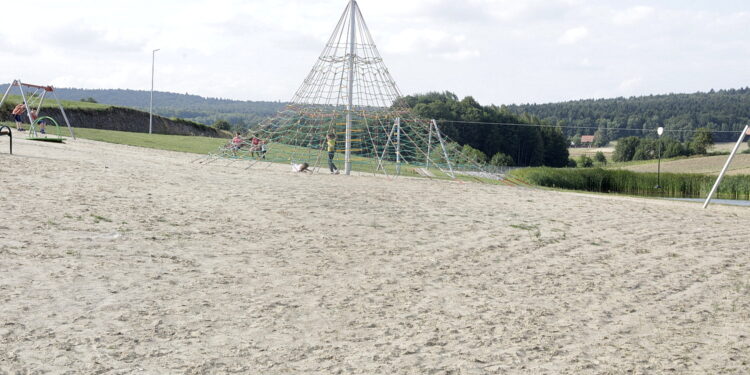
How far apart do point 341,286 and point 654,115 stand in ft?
514

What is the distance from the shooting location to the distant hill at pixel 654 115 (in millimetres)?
129375

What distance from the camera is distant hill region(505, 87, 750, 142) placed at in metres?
129

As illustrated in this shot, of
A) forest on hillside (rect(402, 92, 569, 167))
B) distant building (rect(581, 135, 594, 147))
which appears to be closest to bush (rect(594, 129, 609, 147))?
distant building (rect(581, 135, 594, 147))

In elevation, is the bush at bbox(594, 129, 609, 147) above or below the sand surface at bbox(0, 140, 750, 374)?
above

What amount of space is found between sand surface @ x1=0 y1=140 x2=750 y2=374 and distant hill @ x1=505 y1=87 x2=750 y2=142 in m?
107

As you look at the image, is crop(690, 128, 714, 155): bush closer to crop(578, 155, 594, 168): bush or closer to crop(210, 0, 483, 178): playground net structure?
crop(578, 155, 594, 168): bush

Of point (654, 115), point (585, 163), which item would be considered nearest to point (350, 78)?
point (585, 163)

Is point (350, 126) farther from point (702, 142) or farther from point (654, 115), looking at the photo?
point (654, 115)

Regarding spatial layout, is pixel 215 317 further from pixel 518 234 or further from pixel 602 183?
pixel 602 183

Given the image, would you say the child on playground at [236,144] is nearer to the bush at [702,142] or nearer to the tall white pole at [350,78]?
the tall white pole at [350,78]

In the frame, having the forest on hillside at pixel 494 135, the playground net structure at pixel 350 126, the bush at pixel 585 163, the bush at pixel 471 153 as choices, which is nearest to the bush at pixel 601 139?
the forest on hillside at pixel 494 135

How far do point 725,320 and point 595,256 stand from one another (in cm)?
242

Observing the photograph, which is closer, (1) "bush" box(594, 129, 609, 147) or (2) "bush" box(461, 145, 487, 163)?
(2) "bush" box(461, 145, 487, 163)

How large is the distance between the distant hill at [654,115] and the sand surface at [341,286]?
107015 millimetres
